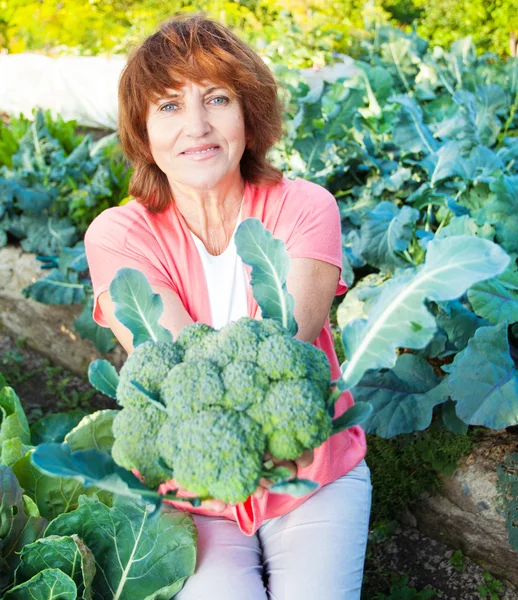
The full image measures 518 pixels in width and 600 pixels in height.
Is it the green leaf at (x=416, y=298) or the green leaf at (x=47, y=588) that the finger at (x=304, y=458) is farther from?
the green leaf at (x=47, y=588)

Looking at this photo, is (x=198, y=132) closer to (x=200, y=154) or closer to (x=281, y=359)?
(x=200, y=154)

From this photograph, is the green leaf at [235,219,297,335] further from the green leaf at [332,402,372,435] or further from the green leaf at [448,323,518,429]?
the green leaf at [448,323,518,429]

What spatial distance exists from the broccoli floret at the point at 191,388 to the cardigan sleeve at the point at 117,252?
62 centimetres

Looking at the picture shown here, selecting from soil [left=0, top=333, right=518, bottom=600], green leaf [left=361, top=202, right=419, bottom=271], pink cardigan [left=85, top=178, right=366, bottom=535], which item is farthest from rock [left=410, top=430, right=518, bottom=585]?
green leaf [left=361, top=202, right=419, bottom=271]

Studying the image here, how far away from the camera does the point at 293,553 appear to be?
60.8 inches

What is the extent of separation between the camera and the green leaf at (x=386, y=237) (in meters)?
2.83

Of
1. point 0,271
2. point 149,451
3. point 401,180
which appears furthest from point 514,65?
point 149,451

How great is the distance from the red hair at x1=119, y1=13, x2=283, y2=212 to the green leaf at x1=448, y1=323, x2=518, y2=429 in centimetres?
81

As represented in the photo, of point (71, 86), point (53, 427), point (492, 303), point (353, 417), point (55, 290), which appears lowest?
point (53, 427)

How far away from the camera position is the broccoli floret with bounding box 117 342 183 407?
43.2 inches

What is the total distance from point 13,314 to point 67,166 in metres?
0.87

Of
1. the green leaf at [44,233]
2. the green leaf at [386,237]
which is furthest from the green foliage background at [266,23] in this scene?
the green leaf at [386,237]

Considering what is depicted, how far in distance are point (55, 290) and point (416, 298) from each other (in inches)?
93.4

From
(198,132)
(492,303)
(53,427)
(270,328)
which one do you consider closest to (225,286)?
(198,132)
